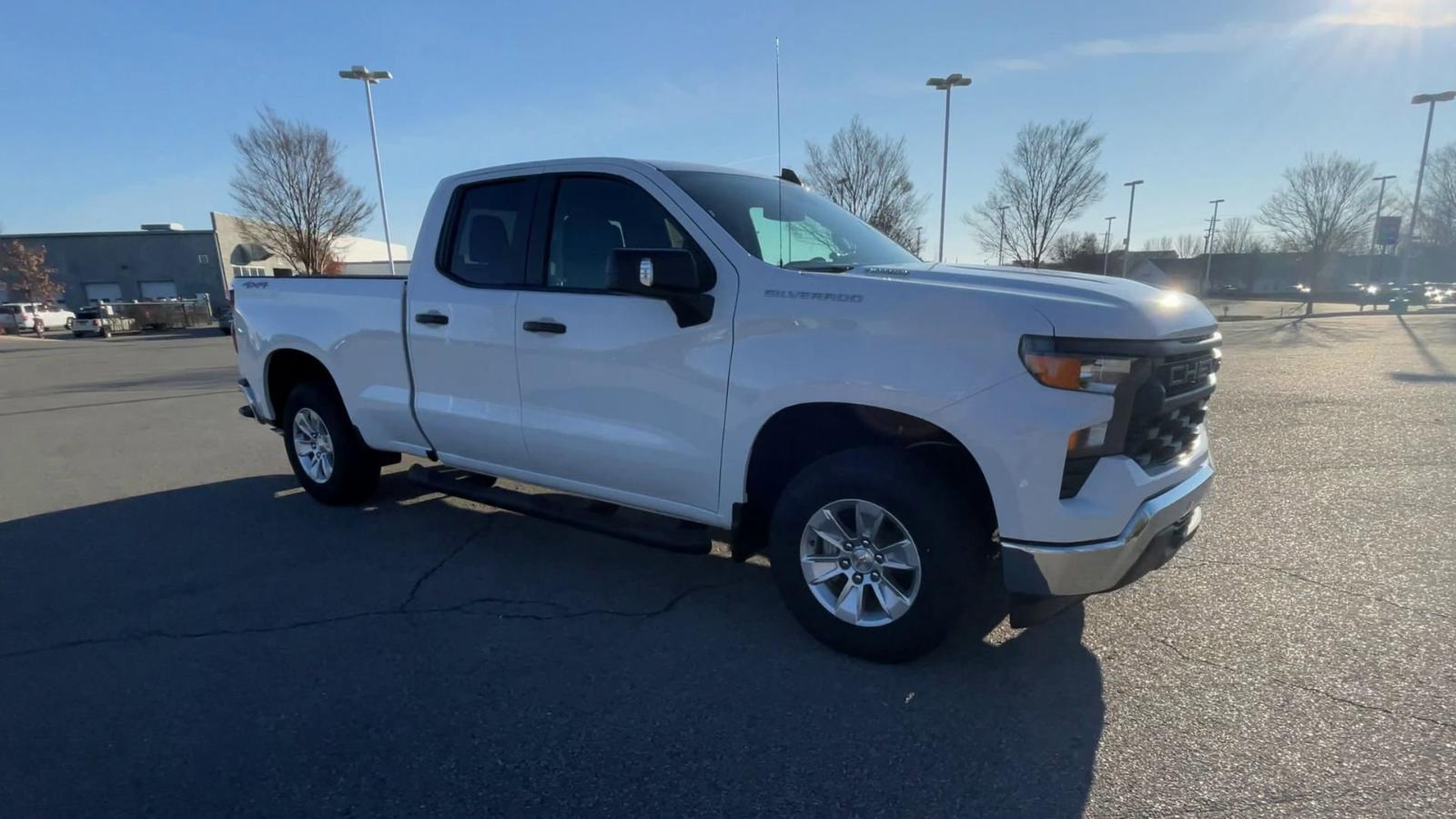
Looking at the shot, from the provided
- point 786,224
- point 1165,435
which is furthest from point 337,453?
point 1165,435

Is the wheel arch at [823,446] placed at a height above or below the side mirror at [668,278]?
below

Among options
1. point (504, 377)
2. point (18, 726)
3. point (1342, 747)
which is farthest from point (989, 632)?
point (18, 726)

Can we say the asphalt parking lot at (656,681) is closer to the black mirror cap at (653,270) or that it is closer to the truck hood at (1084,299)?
the truck hood at (1084,299)

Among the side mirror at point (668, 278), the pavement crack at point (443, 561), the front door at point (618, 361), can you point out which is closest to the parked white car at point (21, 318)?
the pavement crack at point (443, 561)

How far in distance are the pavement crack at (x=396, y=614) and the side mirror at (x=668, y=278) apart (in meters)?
1.45

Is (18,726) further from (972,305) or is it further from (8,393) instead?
(8,393)

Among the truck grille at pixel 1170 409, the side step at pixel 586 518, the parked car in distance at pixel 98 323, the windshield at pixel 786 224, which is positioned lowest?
the parked car in distance at pixel 98 323

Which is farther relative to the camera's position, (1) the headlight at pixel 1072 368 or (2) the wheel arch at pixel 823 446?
(2) the wheel arch at pixel 823 446

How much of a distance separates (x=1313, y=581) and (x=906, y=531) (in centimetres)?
251

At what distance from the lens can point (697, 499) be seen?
3492 millimetres

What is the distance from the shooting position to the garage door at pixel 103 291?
185 ft

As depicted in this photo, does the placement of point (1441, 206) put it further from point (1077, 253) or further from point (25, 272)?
point (25, 272)

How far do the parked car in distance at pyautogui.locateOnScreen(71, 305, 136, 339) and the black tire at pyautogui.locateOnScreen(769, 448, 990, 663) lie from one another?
45175mm

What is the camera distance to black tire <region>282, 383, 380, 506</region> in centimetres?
514
